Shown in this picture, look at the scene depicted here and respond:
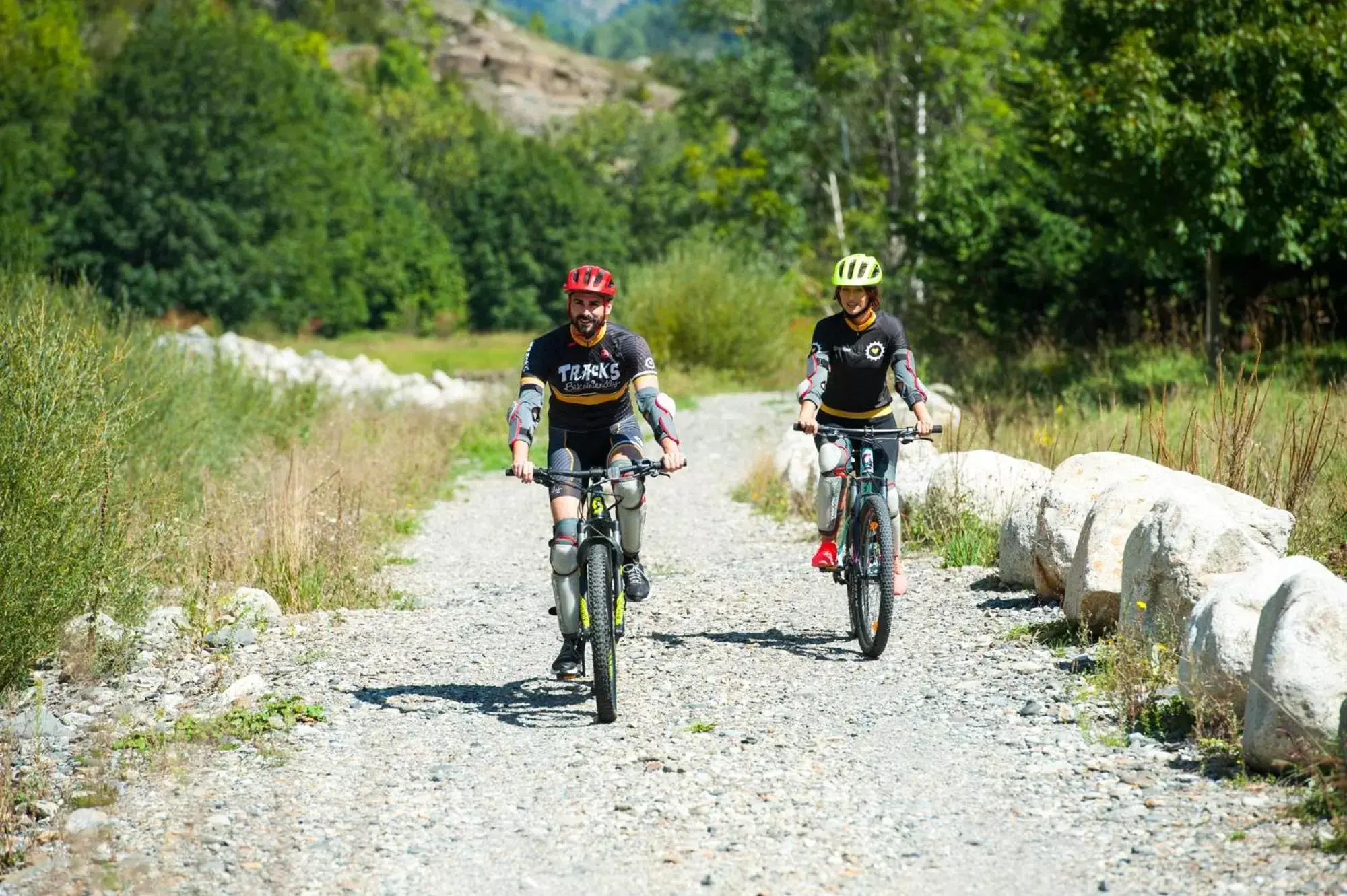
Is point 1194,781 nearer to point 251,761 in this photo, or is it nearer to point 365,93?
point 251,761

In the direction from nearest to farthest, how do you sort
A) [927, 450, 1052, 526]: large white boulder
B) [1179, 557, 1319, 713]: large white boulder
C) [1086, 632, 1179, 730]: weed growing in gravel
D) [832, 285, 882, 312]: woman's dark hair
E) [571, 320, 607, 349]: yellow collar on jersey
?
[1179, 557, 1319, 713]: large white boulder
[1086, 632, 1179, 730]: weed growing in gravel
[571, 320, 607, 349]: yellow collar on jersey
[832, 285, 882, 312]: woman's dark hair
[927, 450, 1052, 526]: large white boulder

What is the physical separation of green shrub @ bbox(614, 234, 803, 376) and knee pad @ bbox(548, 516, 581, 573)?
22.5 m

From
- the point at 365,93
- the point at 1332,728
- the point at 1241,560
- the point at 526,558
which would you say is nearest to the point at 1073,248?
the point at 526,558

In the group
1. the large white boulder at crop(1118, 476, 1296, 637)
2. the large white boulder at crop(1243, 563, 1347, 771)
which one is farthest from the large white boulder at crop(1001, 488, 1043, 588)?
the large white boulder at crop(1243, 563, 1347, 771)

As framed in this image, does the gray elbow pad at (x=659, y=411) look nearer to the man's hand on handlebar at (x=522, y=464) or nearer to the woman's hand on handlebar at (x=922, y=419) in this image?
the man's hand on handlebar at (x=522, y=464)

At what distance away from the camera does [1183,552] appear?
6.81 meters

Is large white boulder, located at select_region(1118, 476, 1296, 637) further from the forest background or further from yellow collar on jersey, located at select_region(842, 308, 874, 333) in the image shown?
the forest background

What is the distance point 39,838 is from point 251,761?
3.25 feet

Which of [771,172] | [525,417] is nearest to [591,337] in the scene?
[525,417]

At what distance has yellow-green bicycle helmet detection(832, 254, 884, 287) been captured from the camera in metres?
8.12

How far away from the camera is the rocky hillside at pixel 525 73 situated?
122 m

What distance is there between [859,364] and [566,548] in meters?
2.25

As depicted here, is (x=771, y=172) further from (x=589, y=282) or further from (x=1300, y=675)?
(x=1300, y=675)

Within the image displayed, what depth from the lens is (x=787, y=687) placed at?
7332mm
